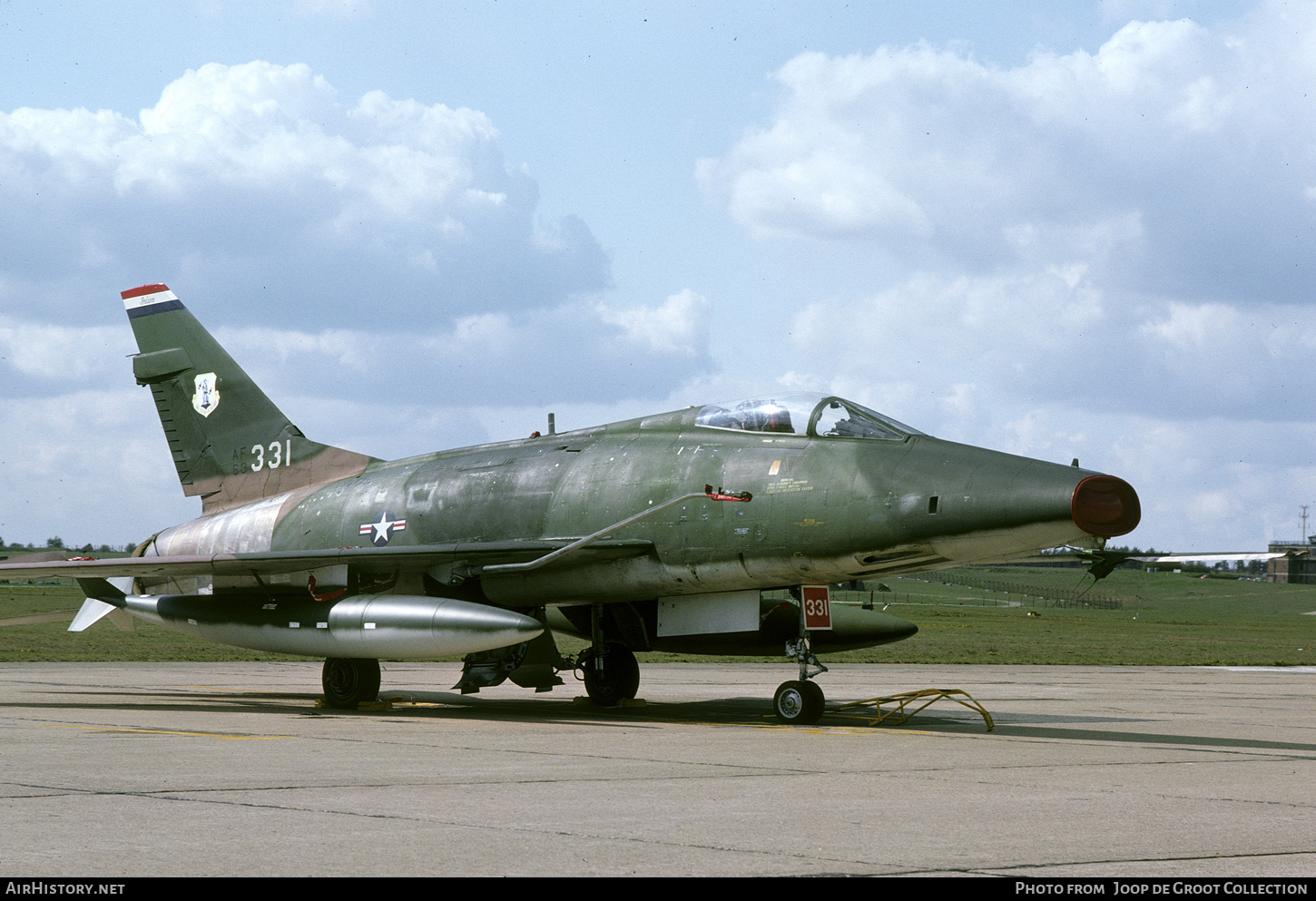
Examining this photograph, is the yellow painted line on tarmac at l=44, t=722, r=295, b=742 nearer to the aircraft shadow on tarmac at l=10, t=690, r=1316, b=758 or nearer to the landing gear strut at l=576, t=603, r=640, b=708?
the aircraft shadow on tarmac at l=10, t=690, r=1316, b=758

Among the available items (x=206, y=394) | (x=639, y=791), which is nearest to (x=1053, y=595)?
(x=206, y=394)

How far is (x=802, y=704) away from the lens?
12680mm

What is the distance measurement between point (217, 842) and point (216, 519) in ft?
43.7

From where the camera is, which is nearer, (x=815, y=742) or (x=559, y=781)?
(x=559, y=781)

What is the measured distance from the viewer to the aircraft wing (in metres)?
13.8

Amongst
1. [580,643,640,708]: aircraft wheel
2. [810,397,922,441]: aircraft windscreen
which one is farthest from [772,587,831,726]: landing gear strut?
[580,643,640,708]: aircraft wheel

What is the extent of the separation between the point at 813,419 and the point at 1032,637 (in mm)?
31295

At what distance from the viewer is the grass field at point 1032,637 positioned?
29656 millimetres

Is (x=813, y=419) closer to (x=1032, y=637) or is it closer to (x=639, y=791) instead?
(x=639, y=791)

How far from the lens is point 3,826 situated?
5934 millimetres

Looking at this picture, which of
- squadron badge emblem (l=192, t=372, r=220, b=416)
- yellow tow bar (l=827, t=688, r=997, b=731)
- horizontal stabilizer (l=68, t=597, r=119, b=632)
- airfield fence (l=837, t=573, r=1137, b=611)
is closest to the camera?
yellow tow bar (l=827, t=688, r=997, b=731)

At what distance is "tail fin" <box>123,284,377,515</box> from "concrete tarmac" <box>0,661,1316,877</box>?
12.5 ft

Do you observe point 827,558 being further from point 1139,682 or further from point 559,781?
point 1139,682
